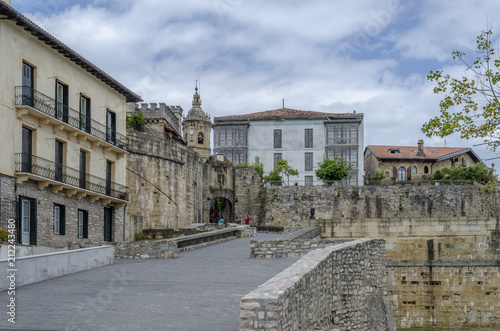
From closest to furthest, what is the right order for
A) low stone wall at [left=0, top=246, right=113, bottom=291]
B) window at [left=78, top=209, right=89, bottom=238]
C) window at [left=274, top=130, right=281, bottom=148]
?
low stone wall at [left=0, top=246, right=113, bottom=291] < window at [left=78, top=209, right=89, bottom=238] < window at [left=274, top=130, right=281, bottom=148]

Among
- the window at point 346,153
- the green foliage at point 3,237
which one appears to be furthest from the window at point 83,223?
the window at point 346,153

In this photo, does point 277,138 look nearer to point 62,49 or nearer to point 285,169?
point 285,169

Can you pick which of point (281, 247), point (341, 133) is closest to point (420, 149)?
point (341, 133)

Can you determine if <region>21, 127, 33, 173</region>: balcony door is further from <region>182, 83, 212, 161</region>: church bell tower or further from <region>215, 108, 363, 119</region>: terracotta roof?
<region>215, 108, 363, 119</region>: terracotta roof

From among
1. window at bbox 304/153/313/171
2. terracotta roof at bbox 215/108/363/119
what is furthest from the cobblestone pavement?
terracotta roof at bbox 215/108/363/119

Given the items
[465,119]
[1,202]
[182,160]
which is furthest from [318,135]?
[465,119]

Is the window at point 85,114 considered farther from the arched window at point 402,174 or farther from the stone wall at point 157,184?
the arched window at point 402,174

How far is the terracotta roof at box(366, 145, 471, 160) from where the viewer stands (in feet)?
238

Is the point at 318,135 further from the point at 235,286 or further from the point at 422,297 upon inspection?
the point at 235,286

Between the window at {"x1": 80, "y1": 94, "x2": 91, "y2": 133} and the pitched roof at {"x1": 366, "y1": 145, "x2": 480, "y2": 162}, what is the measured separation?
48.4 meters

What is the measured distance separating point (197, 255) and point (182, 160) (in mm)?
21965

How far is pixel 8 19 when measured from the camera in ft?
73.5

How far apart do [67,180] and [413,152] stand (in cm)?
5401

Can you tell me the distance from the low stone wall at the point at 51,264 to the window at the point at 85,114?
10.5m
